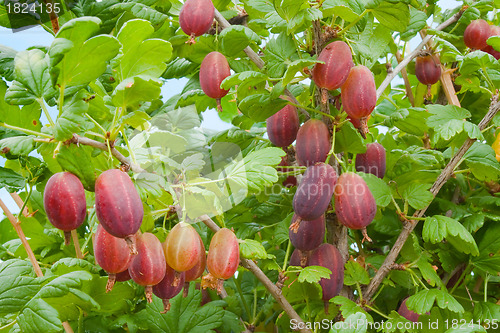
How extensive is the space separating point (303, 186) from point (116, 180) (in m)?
0.30

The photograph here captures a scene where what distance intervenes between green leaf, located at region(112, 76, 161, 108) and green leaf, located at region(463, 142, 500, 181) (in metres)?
0.64

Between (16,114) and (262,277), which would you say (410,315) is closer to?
(262,277)

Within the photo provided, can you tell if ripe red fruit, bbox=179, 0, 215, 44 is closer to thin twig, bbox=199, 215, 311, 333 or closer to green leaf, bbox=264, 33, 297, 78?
green leaf, bbox=264, 33, 297, 78

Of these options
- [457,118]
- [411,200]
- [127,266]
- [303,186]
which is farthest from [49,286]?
[457,118]

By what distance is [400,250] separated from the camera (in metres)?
1.00

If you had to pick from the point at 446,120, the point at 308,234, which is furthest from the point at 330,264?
the point at 446,120

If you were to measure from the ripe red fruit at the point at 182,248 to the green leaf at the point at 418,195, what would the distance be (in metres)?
0.44

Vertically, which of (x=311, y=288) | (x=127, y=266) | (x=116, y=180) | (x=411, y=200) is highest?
(x=116, y=180)

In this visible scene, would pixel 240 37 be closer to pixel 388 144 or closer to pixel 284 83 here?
pixel 284 83

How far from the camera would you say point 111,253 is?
65 cm

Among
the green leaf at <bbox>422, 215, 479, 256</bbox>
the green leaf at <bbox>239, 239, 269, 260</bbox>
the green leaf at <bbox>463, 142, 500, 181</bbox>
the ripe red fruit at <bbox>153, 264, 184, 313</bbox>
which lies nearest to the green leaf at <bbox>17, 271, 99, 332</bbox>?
the ripe red fruit at <bbox>153, 264, 184, 313</bbox>

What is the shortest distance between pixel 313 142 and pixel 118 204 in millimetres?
351

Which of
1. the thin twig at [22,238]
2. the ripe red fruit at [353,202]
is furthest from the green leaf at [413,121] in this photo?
the thin twig at [22,238]

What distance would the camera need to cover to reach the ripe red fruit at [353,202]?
0.81 meters
